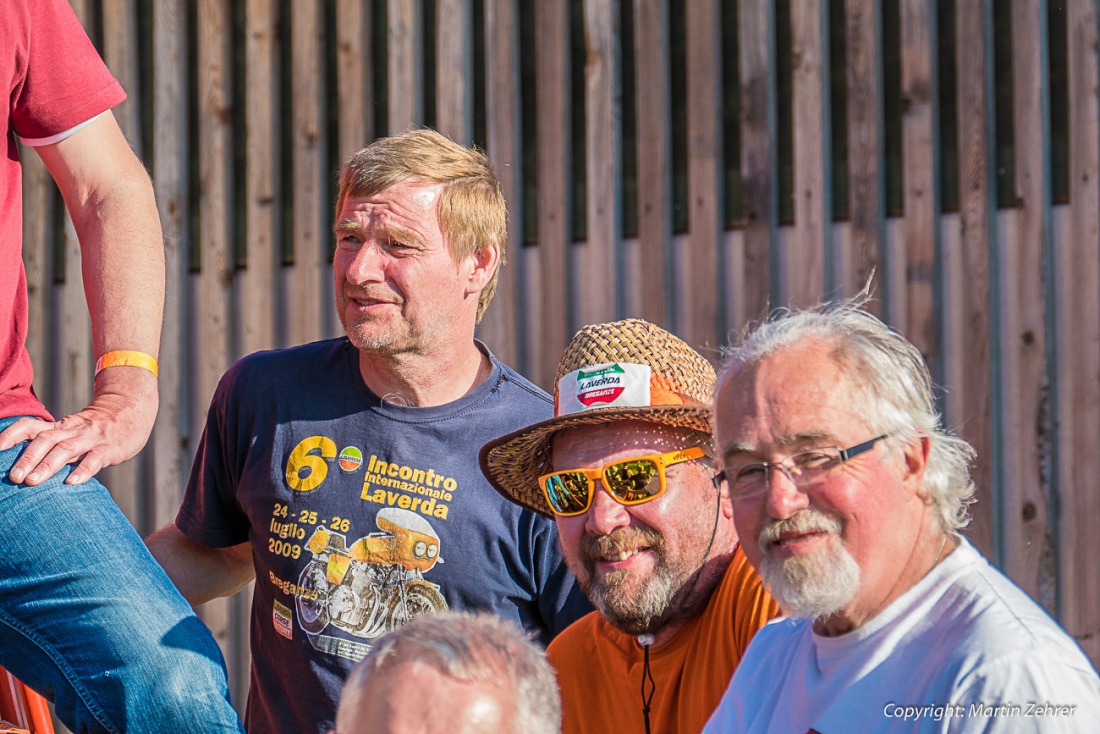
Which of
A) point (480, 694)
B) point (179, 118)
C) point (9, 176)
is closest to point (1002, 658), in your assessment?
point (480, 694)

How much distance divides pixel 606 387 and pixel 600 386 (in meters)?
0.01

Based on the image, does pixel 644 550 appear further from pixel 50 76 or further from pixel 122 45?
pixel 122 45

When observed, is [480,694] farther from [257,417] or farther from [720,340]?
[720,340]

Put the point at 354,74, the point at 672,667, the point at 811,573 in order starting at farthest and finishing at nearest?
the point at 354,74 → the point at 672,667 → the point at 811,573

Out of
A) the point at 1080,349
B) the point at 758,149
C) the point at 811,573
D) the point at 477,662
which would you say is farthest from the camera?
the point at 758,149

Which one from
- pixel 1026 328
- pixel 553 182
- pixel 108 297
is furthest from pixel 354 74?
pixel 108 297

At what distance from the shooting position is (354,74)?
198 inches

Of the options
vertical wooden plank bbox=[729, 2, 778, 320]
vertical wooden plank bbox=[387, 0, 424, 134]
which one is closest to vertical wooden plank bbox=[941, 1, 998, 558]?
vertical wooden plank bbox=[729, 2, 778, 320]

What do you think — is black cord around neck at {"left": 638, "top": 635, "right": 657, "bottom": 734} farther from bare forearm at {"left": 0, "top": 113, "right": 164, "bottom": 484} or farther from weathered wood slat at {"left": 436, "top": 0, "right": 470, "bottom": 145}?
weathered wood slat at {"left": 436, "top": 0, "right": 470, "bottom": 145}

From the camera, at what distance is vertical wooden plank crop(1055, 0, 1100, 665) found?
4004mm

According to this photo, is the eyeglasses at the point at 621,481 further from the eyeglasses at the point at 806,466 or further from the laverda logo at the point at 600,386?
the eyeglasses at the point at 806,466

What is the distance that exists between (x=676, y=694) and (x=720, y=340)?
7.96ft

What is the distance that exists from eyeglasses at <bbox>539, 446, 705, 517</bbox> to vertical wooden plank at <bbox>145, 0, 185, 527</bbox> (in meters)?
3.38

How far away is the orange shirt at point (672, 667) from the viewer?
2105mm
